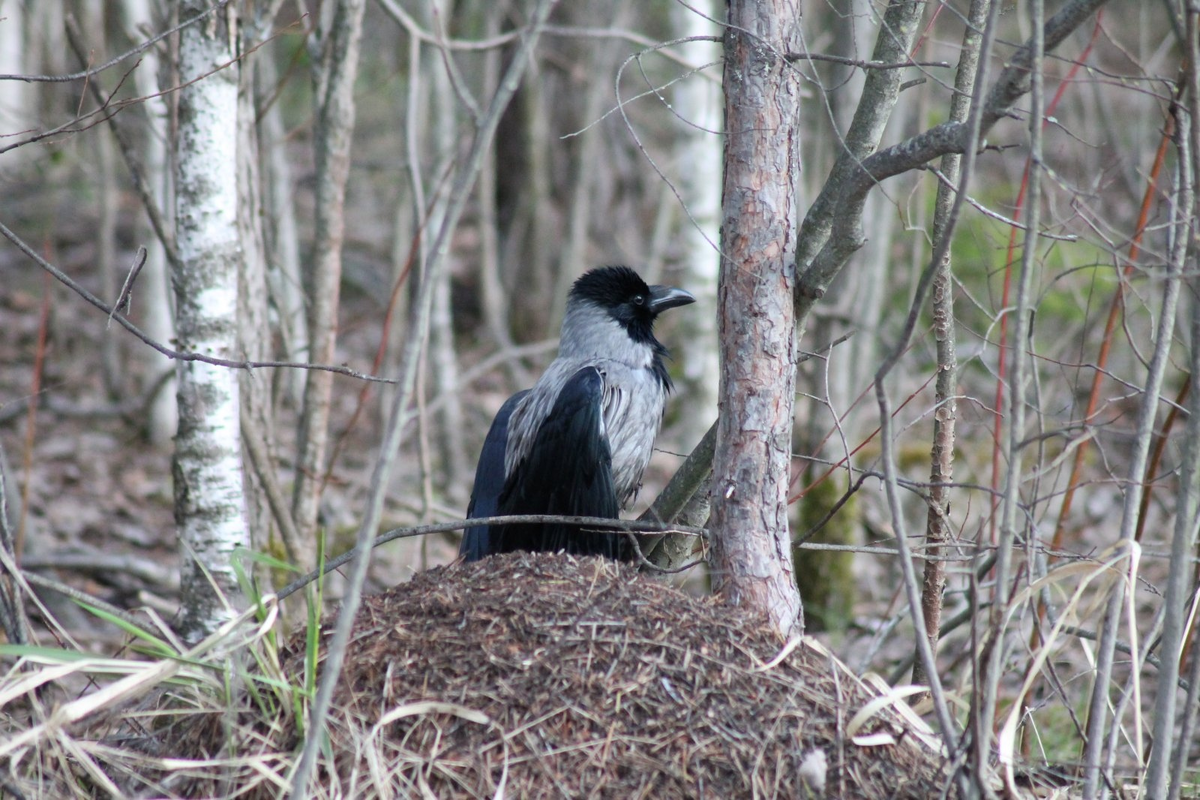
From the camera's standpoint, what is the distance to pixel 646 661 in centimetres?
240

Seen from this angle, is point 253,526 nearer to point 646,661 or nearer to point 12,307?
point 646,661

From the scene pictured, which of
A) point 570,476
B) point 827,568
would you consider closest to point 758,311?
point 570,476

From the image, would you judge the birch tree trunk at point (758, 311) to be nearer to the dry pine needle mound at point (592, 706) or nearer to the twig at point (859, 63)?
the twig at point (859, 63)

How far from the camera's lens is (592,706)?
2.31m

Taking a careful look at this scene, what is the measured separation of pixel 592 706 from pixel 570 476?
6.55 ft

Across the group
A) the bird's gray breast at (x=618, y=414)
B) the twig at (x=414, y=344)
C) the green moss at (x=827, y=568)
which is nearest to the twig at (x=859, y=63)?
the twig at (x=414, y=344)

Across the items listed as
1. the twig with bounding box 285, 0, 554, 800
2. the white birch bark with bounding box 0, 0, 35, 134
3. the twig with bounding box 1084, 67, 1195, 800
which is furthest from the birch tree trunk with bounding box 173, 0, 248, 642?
the white birch bark with bounding box 0, 0, 35, 134

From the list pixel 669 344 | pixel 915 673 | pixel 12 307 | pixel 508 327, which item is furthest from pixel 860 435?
pixel 12 307

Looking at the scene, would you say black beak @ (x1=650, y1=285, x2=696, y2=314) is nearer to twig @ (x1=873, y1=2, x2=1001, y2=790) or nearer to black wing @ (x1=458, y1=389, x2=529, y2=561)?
black wing @ (x1=458, y1=389, x2=529, y2=561)

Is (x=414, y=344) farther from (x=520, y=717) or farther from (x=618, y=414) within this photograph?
(x=618, y=414)

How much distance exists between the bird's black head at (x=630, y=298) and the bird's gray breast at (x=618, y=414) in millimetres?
247

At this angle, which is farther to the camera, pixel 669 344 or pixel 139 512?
pixel 669 344

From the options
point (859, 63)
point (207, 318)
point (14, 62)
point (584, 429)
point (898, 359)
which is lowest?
point (584, 429)

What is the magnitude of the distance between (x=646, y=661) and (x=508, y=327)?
353 inches
